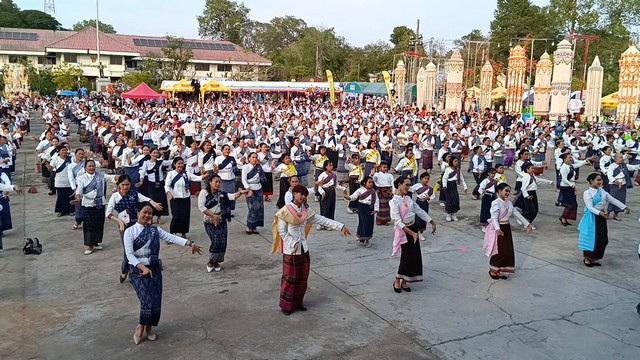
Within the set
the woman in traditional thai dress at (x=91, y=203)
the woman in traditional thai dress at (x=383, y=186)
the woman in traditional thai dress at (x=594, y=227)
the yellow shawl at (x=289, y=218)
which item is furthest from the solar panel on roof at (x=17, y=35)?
the woman in traditional thai dress at (x=594, y=227)

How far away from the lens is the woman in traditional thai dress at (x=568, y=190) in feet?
32.8

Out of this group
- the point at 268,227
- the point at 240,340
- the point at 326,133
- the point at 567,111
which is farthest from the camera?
the point at 567,111

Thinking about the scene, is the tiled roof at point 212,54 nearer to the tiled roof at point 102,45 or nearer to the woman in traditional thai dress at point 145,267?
the tiled roof at point 102,45

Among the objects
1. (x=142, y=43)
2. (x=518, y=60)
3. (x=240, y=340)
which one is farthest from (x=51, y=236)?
(x=142, y=43)

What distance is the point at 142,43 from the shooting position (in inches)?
2248

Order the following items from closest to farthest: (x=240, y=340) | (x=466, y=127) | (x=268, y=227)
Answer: (x=240, y=340) → (x=268, y=227) → (x=466, y=127)

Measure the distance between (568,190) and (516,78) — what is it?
20.4 meters

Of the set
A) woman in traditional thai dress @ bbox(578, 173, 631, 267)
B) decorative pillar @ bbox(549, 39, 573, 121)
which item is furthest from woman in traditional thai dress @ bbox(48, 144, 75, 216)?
decorative pillar @ bbox(549, 39, 573, 121)

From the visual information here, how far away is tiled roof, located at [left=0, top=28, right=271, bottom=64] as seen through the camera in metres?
53.0

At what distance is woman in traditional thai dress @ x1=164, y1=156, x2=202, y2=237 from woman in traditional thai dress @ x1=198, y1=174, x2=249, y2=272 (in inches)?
63.8

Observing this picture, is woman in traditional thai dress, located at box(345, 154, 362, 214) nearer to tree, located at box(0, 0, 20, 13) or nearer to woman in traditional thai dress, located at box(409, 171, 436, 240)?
woman in traditional thai dress, located at box(409, 171, 436, 240)

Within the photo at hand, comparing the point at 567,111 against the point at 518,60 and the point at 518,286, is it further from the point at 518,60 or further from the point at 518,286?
the point at 518,286

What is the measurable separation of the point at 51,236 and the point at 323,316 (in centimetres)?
528

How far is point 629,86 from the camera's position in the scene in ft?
80.3
